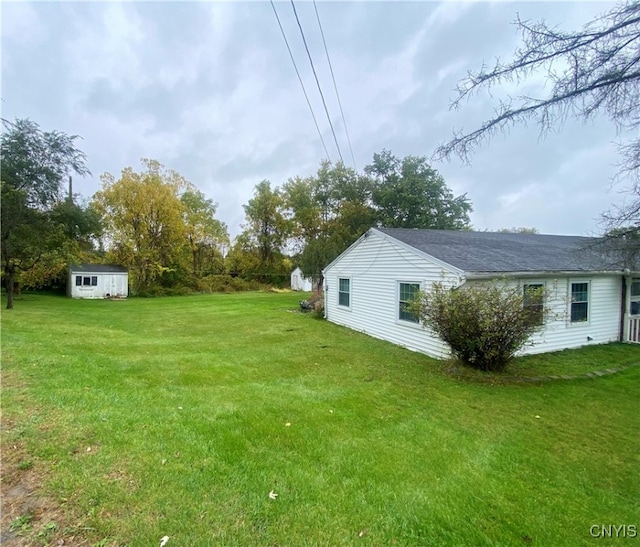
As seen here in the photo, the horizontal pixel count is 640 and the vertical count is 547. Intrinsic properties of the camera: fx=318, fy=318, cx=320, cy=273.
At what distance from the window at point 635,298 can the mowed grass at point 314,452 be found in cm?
499

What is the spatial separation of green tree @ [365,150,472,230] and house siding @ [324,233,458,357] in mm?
14066

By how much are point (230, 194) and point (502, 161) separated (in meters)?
36.2

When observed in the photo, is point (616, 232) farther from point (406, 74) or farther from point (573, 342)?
point (406, 74)

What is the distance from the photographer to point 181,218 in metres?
28.0

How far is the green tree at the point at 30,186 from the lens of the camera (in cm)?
1422

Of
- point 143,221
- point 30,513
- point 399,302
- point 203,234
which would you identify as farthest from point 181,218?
point 30,513

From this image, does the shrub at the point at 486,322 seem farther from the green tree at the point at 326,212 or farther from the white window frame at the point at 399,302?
the green tree at the point at 326,212

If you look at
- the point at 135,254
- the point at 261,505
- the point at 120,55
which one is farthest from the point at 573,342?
the point at 135,254

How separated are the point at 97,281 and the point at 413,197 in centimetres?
2511

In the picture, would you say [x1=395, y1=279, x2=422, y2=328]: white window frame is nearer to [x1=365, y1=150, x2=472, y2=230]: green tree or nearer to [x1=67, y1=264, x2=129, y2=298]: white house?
[x1=365, y1=150, x2=472, y2=230]: green tree

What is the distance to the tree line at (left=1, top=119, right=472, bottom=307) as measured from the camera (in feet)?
49.9

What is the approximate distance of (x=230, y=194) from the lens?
37750 millimetres

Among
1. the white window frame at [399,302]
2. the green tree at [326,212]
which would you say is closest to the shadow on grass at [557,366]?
the white window frame at [399,302]

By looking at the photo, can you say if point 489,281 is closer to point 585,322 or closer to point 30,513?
point 585,322
